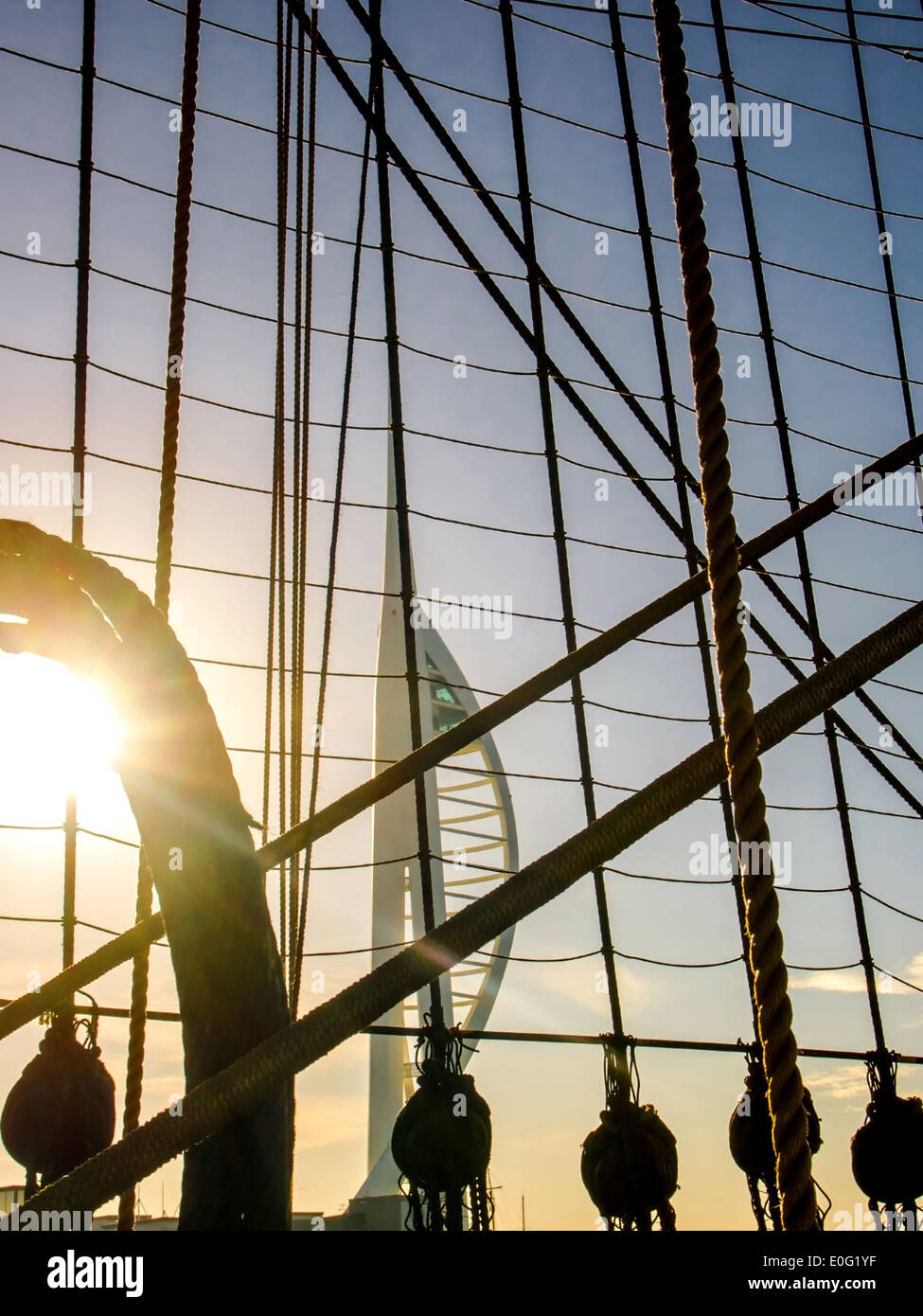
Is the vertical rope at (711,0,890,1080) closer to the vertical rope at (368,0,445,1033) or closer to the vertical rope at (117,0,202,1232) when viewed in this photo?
the vertical rope at (368,0,445,1033)

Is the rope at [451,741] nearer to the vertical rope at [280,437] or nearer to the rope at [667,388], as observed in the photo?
the vertical rope at [280,437]

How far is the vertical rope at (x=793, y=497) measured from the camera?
4562 mm

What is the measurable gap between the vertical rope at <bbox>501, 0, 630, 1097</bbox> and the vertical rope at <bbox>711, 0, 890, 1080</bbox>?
0.99m

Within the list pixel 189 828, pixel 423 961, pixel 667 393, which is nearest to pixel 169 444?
pixel 189 828

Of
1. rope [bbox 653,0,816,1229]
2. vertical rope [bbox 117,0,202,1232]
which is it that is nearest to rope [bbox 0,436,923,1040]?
vertical rope [bbox 117,0,202,1232]

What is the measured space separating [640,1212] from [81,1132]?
1.46 meters

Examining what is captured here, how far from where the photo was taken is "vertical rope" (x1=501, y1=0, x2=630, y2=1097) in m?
4.16

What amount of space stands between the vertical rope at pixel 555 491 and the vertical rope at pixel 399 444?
2.09 ft

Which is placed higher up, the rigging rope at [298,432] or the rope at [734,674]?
the rigging rope at [298,432]

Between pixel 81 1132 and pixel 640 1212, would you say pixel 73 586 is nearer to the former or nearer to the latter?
pixel 81 1132

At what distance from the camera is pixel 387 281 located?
503 centimetres

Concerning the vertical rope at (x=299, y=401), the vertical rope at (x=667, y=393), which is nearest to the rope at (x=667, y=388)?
the vertical rope at (x=667, y=393)

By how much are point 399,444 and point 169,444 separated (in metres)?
3.26

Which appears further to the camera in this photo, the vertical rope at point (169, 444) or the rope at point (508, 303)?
the rope at point (508, 303)
